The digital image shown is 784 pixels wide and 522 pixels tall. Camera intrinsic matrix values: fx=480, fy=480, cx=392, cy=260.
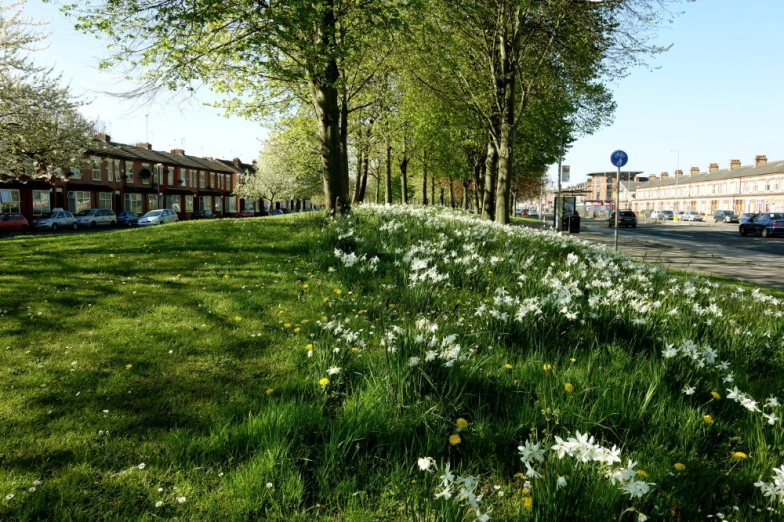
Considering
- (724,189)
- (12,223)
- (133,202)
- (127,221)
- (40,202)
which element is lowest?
(12,223)

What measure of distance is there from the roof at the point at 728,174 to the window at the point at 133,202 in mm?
91413

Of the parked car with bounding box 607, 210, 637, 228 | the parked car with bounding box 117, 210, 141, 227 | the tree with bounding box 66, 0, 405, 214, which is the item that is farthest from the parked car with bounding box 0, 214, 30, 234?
the parked car with bounding box 607, 210, 637, 228

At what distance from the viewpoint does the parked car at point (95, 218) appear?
39.9 m

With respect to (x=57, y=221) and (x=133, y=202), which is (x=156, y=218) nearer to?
(x=57, y=221)

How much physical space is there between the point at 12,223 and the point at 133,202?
22162 millimetres

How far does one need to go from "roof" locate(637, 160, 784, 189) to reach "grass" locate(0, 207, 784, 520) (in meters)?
91.2

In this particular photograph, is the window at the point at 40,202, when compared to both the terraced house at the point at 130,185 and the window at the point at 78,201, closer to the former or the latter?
the terraced house at the point at 130,185

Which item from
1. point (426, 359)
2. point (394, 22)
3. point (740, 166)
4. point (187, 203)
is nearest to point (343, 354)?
point (426, 359)

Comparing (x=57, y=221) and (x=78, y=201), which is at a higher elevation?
(x=78, y=201)

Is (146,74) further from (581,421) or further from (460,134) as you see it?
(460,134)

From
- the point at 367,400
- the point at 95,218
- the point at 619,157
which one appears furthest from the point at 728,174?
the point at 367,400

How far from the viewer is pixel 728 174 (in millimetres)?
89125

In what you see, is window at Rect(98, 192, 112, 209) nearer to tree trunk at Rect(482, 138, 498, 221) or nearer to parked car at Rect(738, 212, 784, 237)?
tree trunk at Rect(482, 138, 498, 221)

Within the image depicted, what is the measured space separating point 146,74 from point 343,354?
1085cm
